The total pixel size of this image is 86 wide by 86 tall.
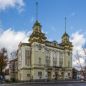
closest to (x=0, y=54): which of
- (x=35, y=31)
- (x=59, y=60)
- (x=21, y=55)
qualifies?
(x=21, y=55)

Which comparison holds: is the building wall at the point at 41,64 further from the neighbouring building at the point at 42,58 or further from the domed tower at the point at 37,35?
the domed tower at the point at 37,35

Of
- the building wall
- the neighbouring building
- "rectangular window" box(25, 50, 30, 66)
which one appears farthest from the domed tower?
"rectangular window" box(25, 50, 30, 66)

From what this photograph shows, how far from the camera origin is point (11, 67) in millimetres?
128250

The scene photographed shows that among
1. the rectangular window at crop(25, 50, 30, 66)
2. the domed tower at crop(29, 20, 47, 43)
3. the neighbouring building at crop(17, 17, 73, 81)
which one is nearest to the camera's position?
the neighbouring building at crop(17, 17, 73, 81)

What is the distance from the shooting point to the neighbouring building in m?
98.1

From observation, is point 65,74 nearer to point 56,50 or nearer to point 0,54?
point 56,50

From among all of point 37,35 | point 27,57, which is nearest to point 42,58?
point 27,57

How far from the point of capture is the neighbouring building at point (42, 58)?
322ft

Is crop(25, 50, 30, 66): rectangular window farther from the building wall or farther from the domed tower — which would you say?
the domed tower

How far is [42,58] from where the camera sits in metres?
101

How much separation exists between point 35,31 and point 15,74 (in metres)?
26.1

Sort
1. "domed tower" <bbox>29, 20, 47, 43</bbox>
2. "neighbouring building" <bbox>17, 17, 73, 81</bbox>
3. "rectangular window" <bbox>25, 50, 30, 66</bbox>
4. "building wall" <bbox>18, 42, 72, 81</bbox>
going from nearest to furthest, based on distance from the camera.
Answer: "building wall" <bbox>18, 42, 72, 81</bbox> → "neighbouring building" <bbox>17, 17, 73, 81</bbox> → "rectangular window" <bbox>25, 50, 30, 66</bbox> → "domed tower" <bbox>29, 20, 47, 43</bbox>

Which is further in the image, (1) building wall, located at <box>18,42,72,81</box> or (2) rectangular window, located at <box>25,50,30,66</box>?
(2) rectangular window, located at <box>25,50,30,66</box>

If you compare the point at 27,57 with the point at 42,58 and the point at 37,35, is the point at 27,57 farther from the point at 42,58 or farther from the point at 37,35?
the point at 37,35
